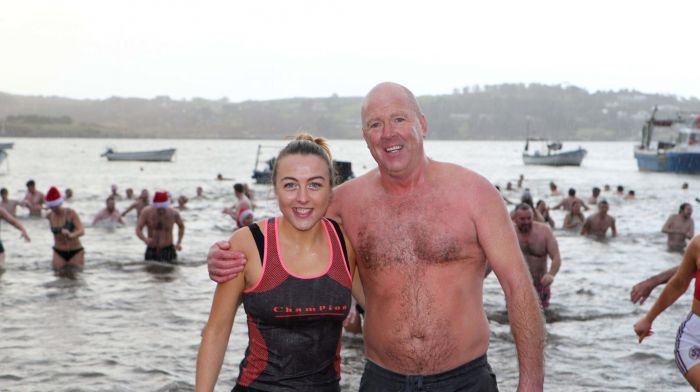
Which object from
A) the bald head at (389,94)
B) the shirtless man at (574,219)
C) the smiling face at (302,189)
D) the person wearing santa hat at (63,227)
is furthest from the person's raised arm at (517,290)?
the shirtless man at (574,219)

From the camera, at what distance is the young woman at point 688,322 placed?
4504mm

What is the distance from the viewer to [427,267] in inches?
130

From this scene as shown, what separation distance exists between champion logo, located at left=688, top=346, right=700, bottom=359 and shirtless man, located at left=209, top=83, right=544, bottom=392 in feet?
A: 6.28

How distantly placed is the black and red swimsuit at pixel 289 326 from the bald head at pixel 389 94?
91 centimetres

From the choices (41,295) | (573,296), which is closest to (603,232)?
(573,296)

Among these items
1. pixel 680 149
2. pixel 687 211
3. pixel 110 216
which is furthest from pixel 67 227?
pixel 680 149

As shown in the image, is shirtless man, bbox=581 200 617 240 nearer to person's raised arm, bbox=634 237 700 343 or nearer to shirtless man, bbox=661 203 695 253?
shirtless man, bbox=661 203 695 253

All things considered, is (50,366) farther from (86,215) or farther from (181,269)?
(86,215)

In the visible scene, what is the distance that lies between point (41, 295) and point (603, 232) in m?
14.6

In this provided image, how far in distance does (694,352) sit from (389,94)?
268 centimetres

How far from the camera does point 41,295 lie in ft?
39.1

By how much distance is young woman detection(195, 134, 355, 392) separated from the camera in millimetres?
2986

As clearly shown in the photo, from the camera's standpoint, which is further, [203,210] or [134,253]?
[203,210]

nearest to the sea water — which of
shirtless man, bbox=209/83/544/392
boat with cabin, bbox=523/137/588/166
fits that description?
shirtless man, bbox=209/83/544/392
